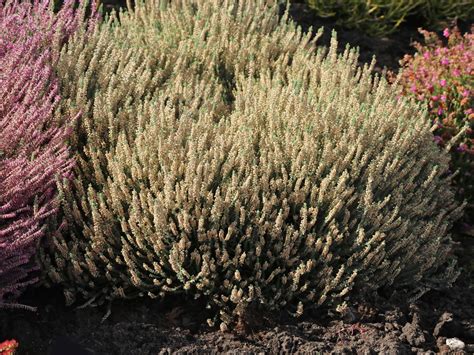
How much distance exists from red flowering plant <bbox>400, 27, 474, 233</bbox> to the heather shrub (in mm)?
381

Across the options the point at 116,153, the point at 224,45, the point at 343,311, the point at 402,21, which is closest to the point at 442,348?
the point at 343,311

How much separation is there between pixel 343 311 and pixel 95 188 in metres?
1.16

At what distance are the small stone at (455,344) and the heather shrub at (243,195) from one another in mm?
317

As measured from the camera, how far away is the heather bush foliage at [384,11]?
205 inches

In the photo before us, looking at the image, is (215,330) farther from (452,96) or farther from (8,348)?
(452,96)

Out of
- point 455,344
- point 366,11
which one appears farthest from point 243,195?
point 366,11

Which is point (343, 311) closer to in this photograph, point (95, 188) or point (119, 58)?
point (95, 188)

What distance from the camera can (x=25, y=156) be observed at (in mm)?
2936

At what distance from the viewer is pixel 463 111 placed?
404 cm

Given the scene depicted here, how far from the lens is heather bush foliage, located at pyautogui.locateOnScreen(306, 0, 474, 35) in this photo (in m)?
5.20

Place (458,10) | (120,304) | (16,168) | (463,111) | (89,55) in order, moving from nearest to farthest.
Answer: (16,168)
(120,304)
(89,55)
(463,111)
(458,10)

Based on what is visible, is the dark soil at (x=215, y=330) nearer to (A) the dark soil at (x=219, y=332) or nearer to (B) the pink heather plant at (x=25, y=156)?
(A) the dark soil at (x=219, y=332)

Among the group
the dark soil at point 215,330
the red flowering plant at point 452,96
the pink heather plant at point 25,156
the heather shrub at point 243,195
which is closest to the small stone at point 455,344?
the dark soil at point 215,330

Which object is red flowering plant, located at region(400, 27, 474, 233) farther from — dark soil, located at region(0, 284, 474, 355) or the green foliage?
dark soil, located at region(0, 284, 474, 355)
